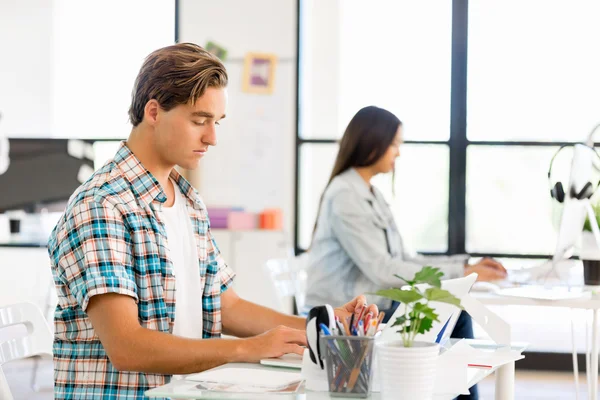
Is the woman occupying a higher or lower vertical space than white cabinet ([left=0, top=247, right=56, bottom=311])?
higher

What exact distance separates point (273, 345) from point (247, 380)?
171mm

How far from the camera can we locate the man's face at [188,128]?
1775 millimetres

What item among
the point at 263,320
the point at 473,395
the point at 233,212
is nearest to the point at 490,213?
the point at 233,212

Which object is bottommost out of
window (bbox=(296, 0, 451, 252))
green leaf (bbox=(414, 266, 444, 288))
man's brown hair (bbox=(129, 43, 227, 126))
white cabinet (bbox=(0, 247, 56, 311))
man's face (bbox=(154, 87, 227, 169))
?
white cabinet (bbox=(0, 247, 56, 311))

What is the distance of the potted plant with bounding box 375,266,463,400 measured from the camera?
4.16 ft

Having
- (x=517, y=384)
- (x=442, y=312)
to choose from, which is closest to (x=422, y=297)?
(x=442, y=312)

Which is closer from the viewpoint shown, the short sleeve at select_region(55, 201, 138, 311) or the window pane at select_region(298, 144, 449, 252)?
the short sleeve at select_region(55, 201, 138, 311)

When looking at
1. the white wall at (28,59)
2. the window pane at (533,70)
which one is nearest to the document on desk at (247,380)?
the window pane at (533,70)

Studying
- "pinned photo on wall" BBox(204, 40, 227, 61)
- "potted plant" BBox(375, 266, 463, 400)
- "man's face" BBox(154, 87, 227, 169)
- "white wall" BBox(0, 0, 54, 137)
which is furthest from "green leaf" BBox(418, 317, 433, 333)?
"white wall" BBox(0, 0, 54, 137)

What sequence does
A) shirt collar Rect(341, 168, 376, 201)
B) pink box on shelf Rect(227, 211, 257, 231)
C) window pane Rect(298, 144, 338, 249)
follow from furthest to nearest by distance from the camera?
1. window pane Rect(298, 144, 338, 249)
2. pink box on shelf Rect(227, 211, 257, 231)
3. shirt collar Rect(341, 168, 376, 201)

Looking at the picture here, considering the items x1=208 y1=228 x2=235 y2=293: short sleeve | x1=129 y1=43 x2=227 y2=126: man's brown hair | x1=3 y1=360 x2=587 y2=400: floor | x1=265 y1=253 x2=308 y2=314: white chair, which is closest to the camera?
x1=129 y1=43 x2=227 y2=126: man's brown hair

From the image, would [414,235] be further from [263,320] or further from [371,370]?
[371,370]

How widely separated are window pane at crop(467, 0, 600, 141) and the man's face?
11.2 ft

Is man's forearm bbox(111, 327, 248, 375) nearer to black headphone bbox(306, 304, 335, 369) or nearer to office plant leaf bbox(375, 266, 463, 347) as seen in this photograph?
black headphone bbox(306, 304, 335, 369)
